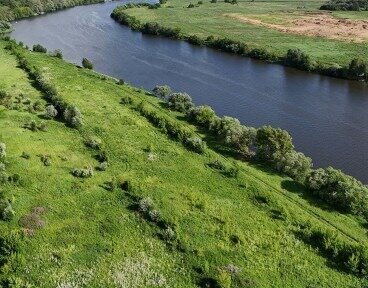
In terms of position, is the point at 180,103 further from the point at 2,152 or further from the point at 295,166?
the point at 2,152

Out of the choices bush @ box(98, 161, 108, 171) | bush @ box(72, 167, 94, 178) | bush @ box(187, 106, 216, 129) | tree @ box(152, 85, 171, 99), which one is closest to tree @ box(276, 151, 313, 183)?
bush @ box(187, 106, 216, 129)

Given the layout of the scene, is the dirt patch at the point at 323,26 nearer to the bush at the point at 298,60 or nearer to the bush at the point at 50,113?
the bush at the point at 298,60

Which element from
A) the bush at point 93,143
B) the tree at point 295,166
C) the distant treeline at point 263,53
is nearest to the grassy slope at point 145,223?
the bush at point 93,143

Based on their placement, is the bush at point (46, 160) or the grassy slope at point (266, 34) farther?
the grassy slope at point (266, 34)

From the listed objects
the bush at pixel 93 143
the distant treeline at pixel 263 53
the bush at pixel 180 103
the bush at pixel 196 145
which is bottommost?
the bush at pixel 93 143

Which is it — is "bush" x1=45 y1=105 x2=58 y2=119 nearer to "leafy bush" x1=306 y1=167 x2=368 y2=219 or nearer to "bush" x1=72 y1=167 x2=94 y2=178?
"bush" x1=72 y1=167 x2=94 y2=178

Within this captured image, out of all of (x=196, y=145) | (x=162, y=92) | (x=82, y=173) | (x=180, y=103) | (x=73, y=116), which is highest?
(x=180, y=103)

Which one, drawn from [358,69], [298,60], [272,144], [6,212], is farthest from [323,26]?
[6,212]
